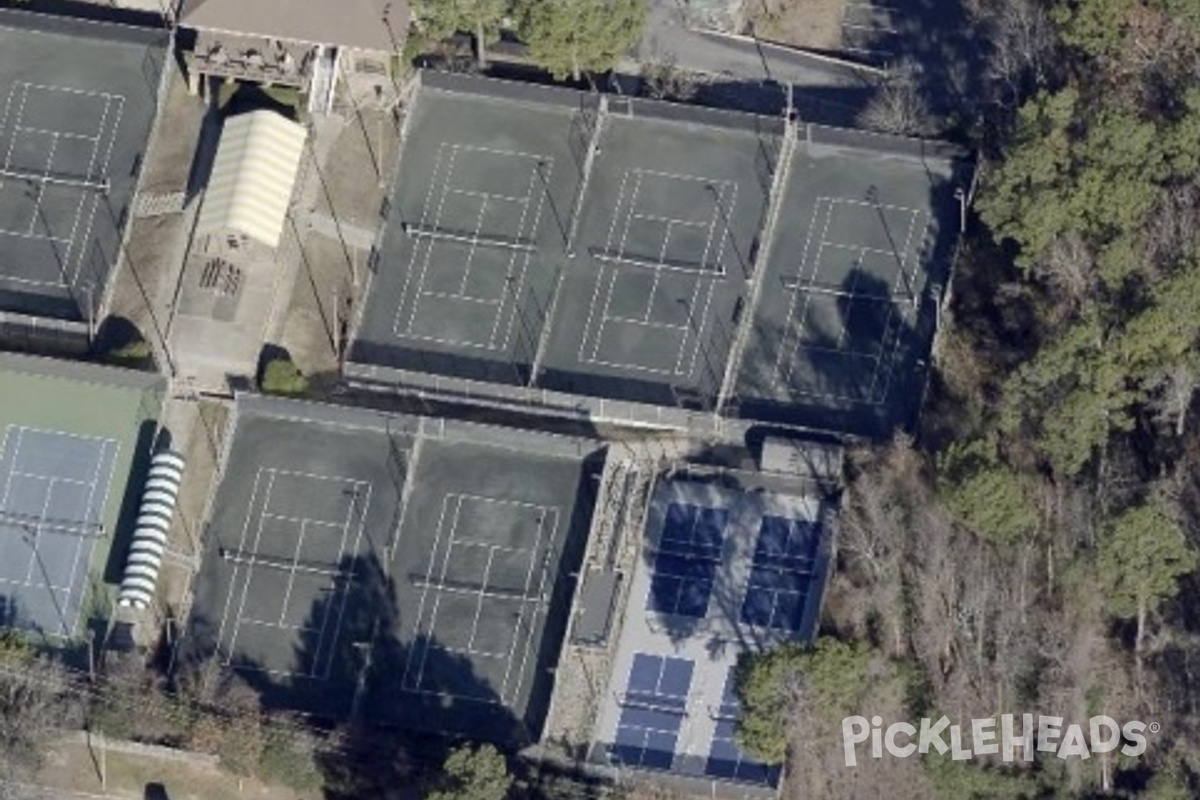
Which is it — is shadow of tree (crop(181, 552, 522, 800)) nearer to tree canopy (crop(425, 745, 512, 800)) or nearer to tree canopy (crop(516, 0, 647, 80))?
tree canopy (crop(425, 745, 512, 800))

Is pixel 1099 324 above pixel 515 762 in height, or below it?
above

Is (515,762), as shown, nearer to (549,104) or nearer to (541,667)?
(541,667)

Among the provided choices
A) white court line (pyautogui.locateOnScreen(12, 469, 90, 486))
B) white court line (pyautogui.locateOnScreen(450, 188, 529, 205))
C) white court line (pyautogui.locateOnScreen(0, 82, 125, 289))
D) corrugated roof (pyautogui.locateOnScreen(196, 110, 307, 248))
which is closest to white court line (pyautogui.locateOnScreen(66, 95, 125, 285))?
white court line (pyautogui.locateOnScreen(0, 82, 125, 289))

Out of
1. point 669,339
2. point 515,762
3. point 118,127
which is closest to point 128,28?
point 118,127

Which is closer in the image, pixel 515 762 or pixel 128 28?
pixel 515 762

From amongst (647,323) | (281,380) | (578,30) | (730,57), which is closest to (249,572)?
(281,380)

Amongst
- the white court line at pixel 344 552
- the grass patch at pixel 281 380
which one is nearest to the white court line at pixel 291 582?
the white court line at pixel 344 552

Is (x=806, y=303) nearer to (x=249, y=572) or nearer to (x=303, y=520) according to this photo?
(x=303, y=520)
